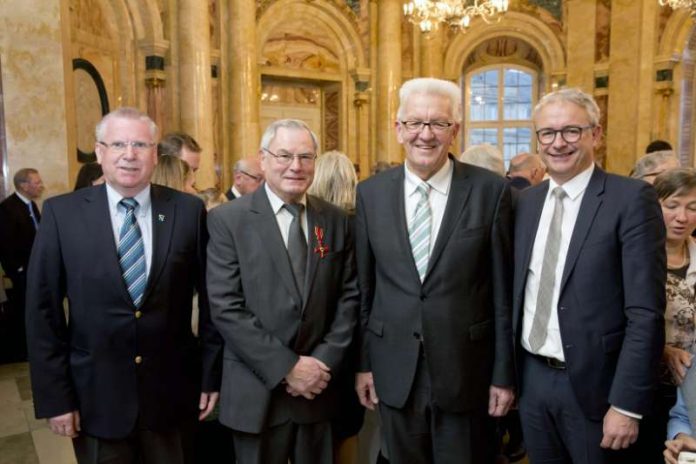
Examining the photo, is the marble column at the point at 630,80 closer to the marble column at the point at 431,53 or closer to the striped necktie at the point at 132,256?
the marble column at the point at 431,53

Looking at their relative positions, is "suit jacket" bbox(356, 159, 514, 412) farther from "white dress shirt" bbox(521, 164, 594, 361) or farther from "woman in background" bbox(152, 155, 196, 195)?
"woman in background" bbox(152, 155, 196, 195)

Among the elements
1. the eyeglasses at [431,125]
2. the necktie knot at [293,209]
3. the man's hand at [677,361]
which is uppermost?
the eyeglasses at [431,125]

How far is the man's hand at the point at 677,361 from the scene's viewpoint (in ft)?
7.11

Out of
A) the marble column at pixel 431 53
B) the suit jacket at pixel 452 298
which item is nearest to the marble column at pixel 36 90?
the suit jacket at pixel 452 298

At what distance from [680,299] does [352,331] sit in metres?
1.35

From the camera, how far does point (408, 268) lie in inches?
91.0

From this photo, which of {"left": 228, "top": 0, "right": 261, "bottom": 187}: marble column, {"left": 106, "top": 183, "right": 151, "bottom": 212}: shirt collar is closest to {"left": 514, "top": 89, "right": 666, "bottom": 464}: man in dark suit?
{"left": 106, "top": 183, "right": 151, "bottom": 212}: shirt collar

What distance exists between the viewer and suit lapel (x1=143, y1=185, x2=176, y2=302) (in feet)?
7.58

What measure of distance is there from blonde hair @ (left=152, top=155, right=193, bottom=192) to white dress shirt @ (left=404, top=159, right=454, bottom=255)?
4.50 ft

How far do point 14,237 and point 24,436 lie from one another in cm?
249

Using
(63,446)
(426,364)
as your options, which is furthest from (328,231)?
(63,446)

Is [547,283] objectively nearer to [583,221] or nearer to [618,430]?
[583,221]

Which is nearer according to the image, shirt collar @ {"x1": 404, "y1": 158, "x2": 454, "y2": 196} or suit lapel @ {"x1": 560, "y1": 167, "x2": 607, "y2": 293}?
suit lapel @ {"x1": 560, "y1": 167, "x2": 607, "y2": 293}

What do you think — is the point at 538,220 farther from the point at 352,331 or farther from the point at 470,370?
the point at 352,331
